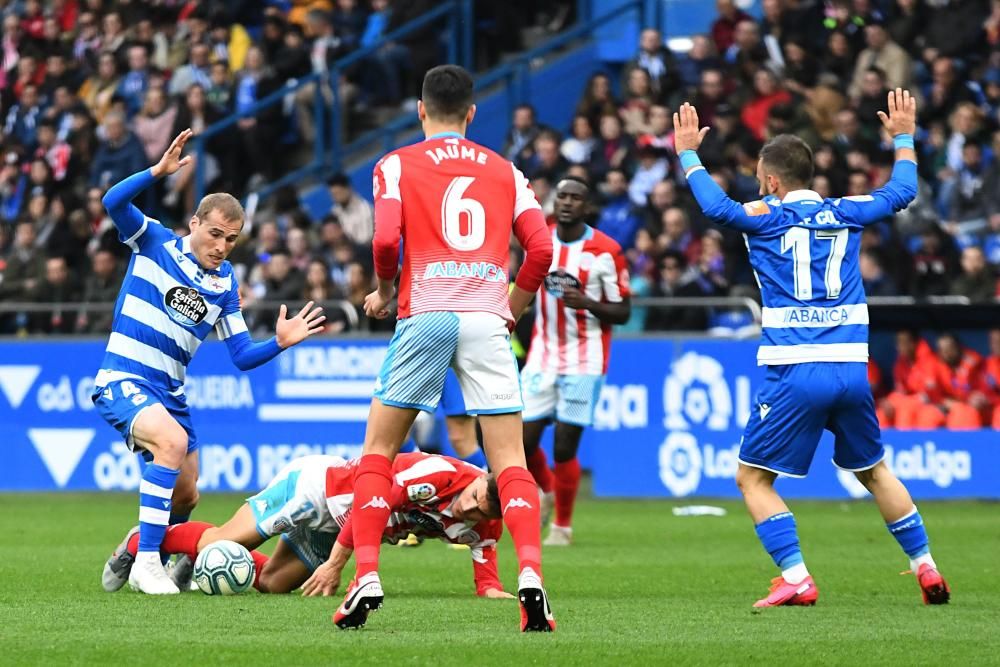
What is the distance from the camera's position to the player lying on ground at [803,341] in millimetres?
8609

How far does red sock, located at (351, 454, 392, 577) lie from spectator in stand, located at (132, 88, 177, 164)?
15911 mm

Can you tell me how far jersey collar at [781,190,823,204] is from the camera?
8789mm

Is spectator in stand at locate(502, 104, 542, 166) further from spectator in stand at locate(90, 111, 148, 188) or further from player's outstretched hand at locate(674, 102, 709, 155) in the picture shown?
player's outstretched hand at locate(674, 102, 709, 155)

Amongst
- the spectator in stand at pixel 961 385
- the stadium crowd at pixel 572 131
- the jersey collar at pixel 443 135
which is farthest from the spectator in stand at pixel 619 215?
the jersey collar at pixel 443 135

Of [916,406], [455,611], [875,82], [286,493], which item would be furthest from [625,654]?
[875,82]

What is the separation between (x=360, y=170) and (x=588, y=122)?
3.64 meters

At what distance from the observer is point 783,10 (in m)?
20.7

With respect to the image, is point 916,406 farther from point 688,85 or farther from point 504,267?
point 504,267

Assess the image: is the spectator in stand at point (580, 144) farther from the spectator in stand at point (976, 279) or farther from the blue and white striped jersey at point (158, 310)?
the blue and white striped jersey at point (158, 310)

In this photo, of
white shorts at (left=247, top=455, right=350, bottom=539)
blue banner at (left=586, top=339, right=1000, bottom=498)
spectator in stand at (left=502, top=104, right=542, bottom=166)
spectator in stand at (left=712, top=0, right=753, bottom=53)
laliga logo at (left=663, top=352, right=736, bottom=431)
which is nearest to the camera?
white shorts at (left=247, top=455, right=350, bottom=539)

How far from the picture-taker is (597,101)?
21000mm

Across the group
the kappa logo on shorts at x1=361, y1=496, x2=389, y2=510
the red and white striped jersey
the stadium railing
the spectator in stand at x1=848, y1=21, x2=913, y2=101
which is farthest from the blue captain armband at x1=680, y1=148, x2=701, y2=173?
the stadium railing

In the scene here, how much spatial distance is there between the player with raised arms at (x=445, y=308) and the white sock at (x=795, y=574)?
1.74m

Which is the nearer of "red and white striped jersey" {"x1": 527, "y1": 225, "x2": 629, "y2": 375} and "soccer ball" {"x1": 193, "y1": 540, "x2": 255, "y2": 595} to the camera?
"soccer ball" {"x1": 193, "y1": 540, "x2": 255, "y2": 595}
